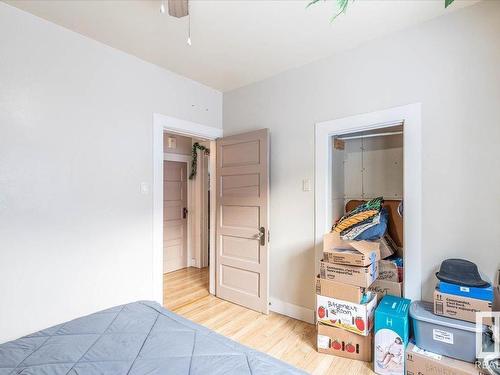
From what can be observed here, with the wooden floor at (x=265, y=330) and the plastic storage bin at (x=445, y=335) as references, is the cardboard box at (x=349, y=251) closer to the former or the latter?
the plastic storage bin at (x=445, y=335)

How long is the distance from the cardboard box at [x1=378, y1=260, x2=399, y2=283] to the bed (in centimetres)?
148

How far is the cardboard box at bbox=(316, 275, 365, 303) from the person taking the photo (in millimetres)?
1971

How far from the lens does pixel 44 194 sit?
191 cm

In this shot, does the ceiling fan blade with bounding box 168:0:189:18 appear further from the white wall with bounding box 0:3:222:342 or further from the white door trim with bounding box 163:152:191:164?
the white door trim with bounding box 163:152:191:164

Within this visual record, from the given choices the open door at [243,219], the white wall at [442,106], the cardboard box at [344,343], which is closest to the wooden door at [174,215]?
the open door at [243,219]

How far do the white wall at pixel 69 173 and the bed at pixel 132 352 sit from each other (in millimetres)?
648

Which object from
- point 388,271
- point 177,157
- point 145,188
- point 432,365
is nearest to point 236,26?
point 145,188

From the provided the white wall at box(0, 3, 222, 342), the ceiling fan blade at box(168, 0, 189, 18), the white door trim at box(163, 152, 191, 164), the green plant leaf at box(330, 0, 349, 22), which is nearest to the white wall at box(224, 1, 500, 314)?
the green plant leaf at box(330, 0, 349, 22)

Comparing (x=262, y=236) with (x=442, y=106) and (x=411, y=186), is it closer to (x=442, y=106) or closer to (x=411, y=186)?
(x=411, y=186)

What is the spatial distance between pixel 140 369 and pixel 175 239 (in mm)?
3614

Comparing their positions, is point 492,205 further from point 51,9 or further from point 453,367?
point 51,9

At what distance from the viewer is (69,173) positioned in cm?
203

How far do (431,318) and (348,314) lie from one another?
1.78 feet

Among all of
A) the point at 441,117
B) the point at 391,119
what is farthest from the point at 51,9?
Result: the point at 441,117
